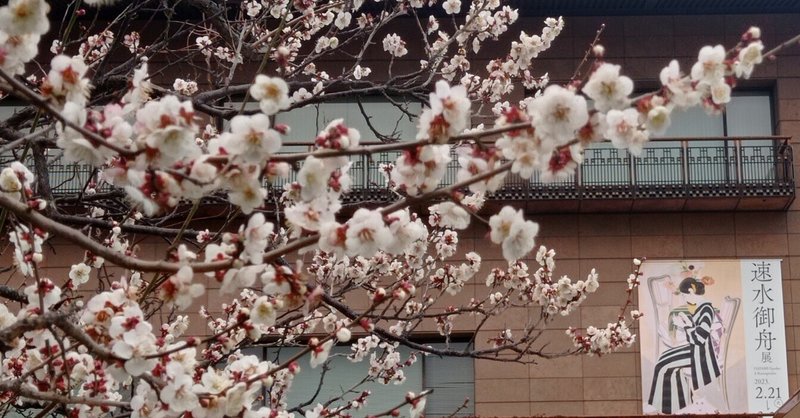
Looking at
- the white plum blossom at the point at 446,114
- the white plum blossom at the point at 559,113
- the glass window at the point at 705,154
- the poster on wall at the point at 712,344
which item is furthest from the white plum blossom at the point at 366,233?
the glass window at the point at 705,154

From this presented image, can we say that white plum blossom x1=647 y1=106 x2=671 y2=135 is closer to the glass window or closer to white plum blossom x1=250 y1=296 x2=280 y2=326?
white plum blossom x1=250 y1=296 x2=280 y2=326

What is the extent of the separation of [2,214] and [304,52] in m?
10.9

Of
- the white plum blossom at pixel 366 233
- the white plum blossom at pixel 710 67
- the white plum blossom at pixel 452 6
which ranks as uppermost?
the white plum blossom at pixel 452 6

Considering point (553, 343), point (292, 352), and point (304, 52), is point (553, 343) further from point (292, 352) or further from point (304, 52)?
point (304, 52)

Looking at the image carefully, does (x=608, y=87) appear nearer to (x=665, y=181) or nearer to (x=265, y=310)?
(x=265, y=310)

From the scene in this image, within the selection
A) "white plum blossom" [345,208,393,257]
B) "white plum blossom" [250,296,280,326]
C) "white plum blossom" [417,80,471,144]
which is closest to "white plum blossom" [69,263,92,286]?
"white plum blossom" [250,296,280,326]

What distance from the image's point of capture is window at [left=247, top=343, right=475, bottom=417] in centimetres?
1465

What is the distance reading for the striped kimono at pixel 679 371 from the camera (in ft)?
49.0

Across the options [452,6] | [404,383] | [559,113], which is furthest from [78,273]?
[404,383]

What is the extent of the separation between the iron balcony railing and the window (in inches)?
93.2

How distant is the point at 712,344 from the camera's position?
1503 centimetres

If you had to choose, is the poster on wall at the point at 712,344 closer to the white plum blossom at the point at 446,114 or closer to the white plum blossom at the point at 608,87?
the white plum blossom at the point at 608,87

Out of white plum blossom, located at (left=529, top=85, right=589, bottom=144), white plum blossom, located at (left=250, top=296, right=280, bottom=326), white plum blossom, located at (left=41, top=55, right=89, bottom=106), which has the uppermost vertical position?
white plum blossom, located at (left=41, top=55, right=89, bottom=106)

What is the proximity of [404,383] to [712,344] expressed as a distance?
4372 millimetres
